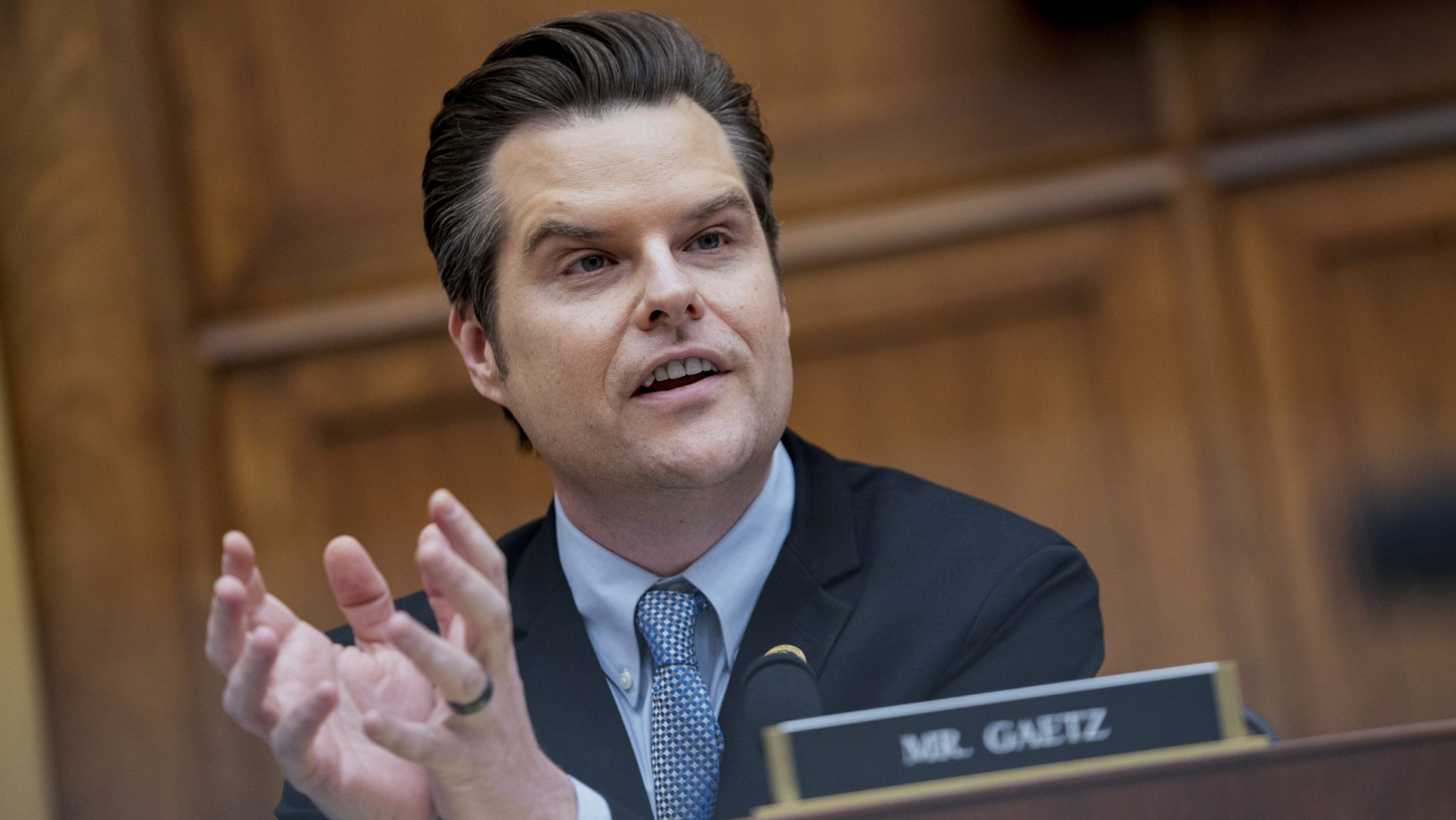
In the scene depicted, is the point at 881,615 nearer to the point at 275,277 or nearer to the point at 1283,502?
the point at 1283,502

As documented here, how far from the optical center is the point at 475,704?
113cm

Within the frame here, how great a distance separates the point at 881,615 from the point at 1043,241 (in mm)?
1338

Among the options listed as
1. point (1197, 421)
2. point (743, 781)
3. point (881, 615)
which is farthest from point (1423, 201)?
point (743, 781)

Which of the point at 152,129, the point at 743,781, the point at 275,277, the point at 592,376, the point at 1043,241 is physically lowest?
the point at 743,781

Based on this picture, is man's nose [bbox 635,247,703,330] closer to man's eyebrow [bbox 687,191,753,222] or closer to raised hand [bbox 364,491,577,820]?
man's eyebrow [bbox 687,191,753,222]

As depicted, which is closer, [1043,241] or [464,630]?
[464,630]

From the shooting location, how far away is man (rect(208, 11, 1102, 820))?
1.52 m

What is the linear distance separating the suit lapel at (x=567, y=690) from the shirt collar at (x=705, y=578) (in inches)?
0.9

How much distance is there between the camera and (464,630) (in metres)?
1.15

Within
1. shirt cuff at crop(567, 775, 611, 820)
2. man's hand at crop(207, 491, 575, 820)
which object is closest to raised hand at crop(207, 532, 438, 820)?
man's hand at crop(207, 491, 575, 820)

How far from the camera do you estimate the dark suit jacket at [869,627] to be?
150 cm

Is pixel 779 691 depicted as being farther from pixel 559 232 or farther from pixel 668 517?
pixel 559 232

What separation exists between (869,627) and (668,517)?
247 mm

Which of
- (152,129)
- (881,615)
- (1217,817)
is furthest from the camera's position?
(152,129)
